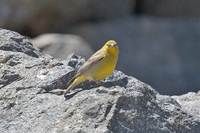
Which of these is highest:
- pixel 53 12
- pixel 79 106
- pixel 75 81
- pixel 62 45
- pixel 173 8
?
pixel 173 8

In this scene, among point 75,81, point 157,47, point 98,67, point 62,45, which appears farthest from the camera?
point 157,47

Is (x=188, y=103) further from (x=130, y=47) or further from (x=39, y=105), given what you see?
(x=130, y=47)

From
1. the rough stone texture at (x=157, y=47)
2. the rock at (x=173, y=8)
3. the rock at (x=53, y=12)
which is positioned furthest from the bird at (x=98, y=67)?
the rock at (x=173, y=8)

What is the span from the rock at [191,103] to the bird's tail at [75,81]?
2.27 ft

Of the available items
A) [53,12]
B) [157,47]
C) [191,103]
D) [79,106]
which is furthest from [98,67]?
[53,12]

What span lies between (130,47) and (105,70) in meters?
10.1

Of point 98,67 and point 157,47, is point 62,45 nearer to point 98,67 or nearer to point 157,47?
point 157,47

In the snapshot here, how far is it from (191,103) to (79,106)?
3.73 feet

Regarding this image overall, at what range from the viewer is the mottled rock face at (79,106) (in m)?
5.12

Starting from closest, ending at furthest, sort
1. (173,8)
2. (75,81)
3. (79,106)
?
(79,106) < (75,81) < (173,8)

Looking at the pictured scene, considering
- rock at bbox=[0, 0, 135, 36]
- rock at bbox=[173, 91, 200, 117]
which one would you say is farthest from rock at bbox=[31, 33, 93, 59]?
rock at bbox=[173, 91, 200, 117]

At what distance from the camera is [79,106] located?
5.22m

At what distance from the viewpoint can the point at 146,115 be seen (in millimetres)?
5227

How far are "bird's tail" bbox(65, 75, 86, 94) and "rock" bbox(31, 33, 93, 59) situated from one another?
8646 millimetres
